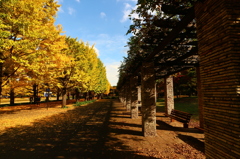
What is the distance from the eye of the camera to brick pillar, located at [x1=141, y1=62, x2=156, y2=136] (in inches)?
263

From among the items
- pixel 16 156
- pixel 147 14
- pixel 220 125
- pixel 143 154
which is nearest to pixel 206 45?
pixel 220 125

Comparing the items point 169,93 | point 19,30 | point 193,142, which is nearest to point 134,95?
point 169,93

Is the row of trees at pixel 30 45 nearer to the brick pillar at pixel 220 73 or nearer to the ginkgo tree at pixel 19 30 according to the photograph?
the ginkgo tree at pixel 19 30

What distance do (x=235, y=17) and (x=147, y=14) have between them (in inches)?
88.4

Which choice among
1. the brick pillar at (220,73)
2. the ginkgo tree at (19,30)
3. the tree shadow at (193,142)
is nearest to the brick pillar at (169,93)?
the tree shadow at (193,142)

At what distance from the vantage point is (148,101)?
22.5 ft

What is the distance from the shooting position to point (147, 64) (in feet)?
22.8

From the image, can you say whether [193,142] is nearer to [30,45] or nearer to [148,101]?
[148,101]

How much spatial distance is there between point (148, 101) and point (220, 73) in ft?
14.6

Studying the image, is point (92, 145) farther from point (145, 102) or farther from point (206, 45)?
point (206, 45)

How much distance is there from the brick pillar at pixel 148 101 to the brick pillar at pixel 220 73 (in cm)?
373

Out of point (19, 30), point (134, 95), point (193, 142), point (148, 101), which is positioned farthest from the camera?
point (134, 95)

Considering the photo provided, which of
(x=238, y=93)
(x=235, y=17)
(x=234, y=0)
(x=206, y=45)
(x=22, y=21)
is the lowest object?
(x=238, y=93)

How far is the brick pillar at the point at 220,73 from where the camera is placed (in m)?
2.28
